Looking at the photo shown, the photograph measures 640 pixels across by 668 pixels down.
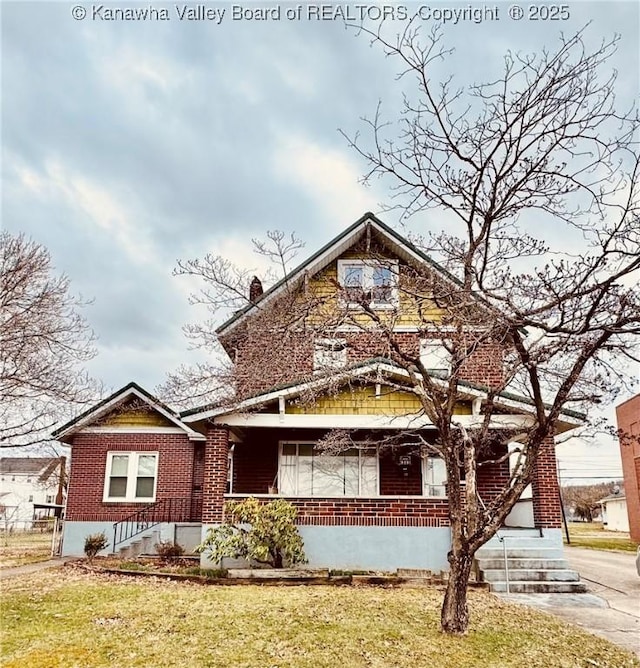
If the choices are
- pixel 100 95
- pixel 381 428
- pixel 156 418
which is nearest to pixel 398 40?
pixel 100 95

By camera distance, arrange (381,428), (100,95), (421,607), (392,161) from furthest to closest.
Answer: (381,428)
(100,95)
(421,607)
(392,161)

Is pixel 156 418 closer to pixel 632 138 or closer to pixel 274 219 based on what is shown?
pixel 274 219

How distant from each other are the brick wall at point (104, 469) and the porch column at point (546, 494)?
10.1 metres

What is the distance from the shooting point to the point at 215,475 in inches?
543

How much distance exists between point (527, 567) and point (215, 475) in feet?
21.8

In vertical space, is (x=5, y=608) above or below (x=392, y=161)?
below

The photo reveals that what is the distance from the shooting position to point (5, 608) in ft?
30.3

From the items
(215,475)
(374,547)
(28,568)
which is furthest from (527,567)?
(28,568)

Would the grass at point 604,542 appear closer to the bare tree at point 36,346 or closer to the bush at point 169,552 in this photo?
the bush at point 169,552

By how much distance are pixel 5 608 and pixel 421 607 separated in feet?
20.2

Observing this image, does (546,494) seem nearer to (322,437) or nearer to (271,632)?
(322,437)

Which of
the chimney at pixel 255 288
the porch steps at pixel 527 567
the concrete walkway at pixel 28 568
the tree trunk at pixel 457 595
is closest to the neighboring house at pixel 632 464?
the porch steps at pixel 527 567

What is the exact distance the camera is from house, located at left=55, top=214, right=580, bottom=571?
1305 centimetres

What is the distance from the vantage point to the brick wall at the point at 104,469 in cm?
1900
